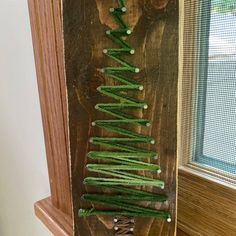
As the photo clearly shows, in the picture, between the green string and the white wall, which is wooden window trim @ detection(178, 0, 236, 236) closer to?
the green string

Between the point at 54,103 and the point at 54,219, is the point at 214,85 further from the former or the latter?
the point at 54,219

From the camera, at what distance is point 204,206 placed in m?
0.35

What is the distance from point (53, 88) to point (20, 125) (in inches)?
9.7

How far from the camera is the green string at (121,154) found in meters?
0.31

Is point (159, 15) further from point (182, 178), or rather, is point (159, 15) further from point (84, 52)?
point (182, 178)

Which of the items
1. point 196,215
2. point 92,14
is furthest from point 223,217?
point 92,14

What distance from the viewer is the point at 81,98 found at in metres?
0.32

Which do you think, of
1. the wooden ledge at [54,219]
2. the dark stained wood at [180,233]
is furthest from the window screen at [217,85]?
the wooden ledge at [54,219]

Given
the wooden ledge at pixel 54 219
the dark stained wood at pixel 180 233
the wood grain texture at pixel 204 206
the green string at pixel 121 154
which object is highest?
the green string at pixel 121 154

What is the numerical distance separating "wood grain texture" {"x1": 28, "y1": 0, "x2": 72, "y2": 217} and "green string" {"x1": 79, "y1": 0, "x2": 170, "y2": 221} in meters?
0.11

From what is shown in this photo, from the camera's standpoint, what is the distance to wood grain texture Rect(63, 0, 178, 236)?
29 centimetres

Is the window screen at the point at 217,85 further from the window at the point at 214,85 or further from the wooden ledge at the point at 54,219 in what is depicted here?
the wooden ledge at the point at 54,219

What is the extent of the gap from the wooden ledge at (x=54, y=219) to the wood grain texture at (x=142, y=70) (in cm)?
15

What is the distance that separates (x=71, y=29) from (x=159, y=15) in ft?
0.33
